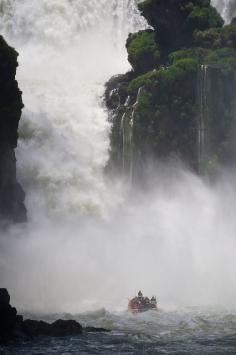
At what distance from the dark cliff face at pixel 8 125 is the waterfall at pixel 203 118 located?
68.6ft

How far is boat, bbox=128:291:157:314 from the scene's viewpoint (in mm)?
53281

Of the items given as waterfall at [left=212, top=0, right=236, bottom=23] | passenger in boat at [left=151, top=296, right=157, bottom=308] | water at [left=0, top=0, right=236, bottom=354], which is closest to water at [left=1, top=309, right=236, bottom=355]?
water at [left=0, top=0, right=236, bottom=354]

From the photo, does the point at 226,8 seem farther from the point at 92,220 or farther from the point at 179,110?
the point at 92,220

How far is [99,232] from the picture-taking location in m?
A: 66.2

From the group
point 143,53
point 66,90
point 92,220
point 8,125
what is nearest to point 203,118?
point 143,53

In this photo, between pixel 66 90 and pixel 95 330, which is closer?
pixel 95 330

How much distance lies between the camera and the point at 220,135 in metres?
76.2

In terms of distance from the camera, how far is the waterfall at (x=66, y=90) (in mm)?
69250

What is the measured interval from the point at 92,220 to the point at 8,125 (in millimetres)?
15241

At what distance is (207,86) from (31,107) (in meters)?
17.0

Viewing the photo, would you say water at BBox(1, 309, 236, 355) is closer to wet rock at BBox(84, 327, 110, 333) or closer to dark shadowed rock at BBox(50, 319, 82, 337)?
wet rock at BBox(84, 327, 110, 333)

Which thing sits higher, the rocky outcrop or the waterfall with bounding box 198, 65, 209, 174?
the waterfall with bounding box 198, 65, 209, 174

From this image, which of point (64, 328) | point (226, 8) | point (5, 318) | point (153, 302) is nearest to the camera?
point (5, 318)

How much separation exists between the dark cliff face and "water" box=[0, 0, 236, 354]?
227cm
